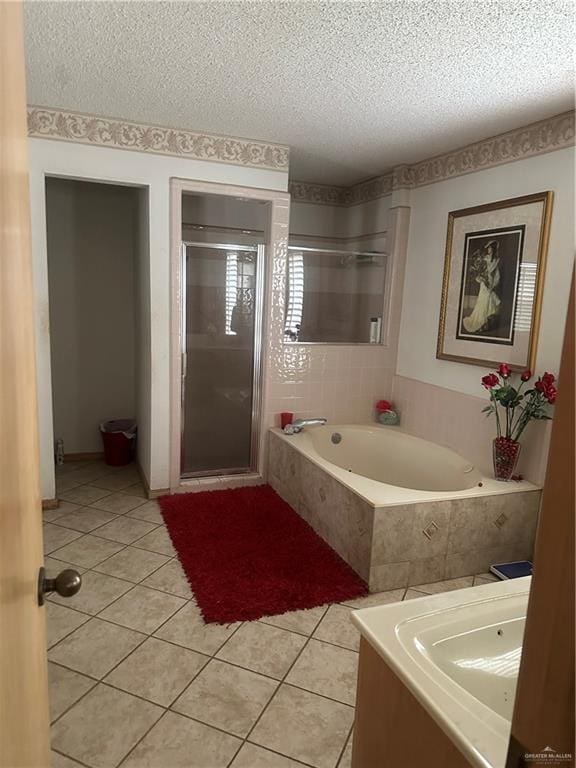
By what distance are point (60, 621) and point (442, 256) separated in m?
3.13

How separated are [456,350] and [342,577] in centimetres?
168

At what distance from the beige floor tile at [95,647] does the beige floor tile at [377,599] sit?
98 cm

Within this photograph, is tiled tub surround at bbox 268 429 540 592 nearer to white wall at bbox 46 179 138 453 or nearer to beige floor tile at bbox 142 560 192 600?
beige floor tile at bbox 142 560 192 600

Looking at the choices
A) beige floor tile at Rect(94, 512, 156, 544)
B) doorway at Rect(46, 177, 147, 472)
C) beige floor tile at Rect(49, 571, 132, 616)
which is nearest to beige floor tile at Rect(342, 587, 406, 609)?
beige floor tile at Rect(49, 571, 132, 616)

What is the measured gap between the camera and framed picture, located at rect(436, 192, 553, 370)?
2740 mm

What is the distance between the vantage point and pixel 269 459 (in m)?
3.74

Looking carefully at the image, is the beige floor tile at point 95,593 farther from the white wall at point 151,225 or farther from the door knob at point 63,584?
the door knob at point 63,584

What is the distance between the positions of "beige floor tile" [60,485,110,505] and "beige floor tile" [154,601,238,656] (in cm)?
150

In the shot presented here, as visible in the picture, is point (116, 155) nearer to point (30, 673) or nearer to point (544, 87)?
point (544, 87)

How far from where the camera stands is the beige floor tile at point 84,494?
136 inches

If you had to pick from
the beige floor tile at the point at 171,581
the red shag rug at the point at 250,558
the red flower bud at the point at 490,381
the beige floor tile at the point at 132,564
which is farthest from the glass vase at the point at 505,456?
the beige floor tile at the point at 132,564

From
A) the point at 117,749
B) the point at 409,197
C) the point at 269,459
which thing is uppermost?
the point at 409,197

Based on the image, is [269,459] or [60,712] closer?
[60,712]

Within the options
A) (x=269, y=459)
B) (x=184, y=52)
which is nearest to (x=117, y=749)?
(x=269, y=459)
